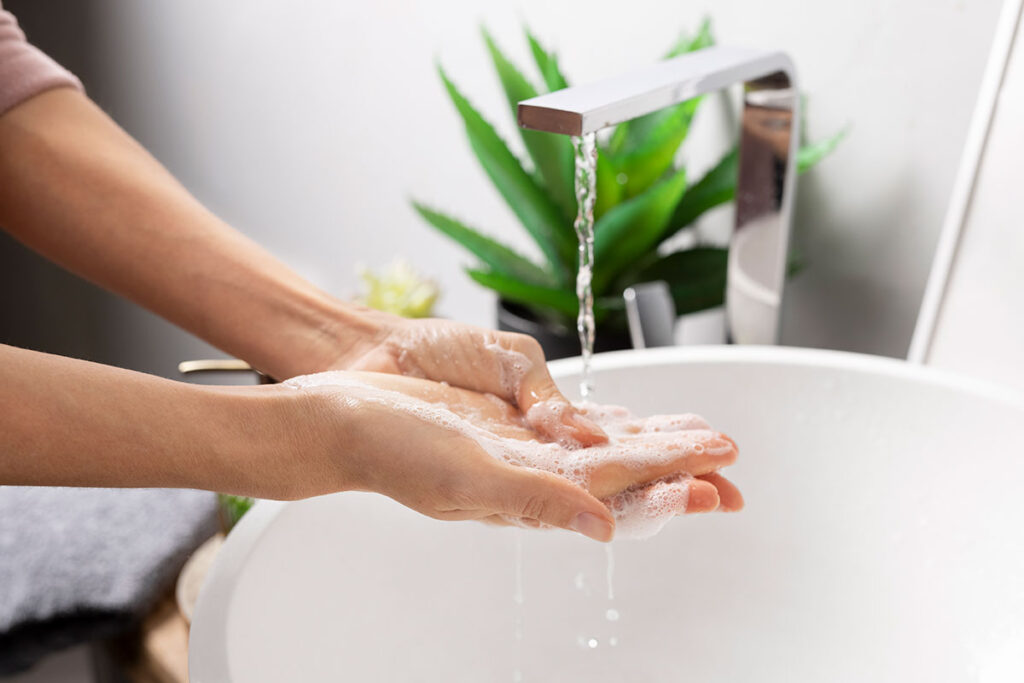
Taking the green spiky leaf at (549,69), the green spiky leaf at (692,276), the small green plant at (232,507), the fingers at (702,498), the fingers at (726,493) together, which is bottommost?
the small green plant at (232,507)

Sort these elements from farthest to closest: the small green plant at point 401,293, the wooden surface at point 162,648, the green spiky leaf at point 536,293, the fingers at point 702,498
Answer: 1. the small green plant at point 401,293
2. the green spiky leaf at point 536,293
3. the wooden surface at point 162,648
4. the fingers at point 702,498

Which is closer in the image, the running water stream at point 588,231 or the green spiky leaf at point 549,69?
the running water stream at point 588,231

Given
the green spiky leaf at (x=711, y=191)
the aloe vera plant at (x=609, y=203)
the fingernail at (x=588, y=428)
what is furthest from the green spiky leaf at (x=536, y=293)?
the fingernail at (x=588, y=428)

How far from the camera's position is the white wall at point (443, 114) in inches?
31.4

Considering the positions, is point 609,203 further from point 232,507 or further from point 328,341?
point 232,507

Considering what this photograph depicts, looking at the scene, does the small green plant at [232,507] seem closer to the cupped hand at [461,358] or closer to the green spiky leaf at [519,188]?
the cupped hand at [461,358]

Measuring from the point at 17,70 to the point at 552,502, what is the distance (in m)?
0.52

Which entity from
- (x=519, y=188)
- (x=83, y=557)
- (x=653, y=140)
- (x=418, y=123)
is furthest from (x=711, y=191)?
(x=83, y=557)

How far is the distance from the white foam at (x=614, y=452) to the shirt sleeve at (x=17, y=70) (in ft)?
1.13

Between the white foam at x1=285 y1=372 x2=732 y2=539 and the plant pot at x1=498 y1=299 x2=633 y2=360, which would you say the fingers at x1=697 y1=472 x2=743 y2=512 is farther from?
the plant pot at x1=498 y1=299 x2=633 y2=360

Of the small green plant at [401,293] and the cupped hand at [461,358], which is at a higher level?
the cupped hand at [461,358]

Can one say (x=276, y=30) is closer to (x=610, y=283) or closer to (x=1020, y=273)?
(x=610, y=283)

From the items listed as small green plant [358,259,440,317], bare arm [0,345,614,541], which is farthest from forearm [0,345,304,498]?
small green plant [358,259,440,317]

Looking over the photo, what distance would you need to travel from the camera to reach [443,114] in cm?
126
